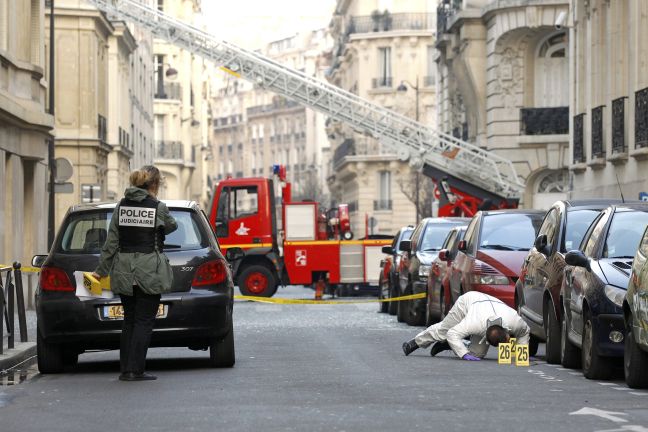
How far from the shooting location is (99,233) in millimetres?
15047

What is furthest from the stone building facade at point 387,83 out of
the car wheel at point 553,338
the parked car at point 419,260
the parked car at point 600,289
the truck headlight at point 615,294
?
the truck headlight at point 615,294

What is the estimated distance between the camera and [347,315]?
1206 inches

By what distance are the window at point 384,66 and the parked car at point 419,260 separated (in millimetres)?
66597

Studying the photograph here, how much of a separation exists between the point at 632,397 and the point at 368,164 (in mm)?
82517

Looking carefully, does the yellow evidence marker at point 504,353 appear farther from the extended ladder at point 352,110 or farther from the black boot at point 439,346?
the extended ladder at point 352,110

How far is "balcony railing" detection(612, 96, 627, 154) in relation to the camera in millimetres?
33562

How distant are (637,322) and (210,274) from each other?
159 inches

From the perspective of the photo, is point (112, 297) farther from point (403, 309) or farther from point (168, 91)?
point (168, 91)

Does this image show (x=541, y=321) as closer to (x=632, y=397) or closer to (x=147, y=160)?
(x=632, y=397)

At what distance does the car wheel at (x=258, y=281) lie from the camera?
1537 inches

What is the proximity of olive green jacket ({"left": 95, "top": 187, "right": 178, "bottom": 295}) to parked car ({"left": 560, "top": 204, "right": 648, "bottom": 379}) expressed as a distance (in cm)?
326

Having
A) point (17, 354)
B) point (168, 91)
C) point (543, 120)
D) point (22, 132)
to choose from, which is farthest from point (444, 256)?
point (168, 91)

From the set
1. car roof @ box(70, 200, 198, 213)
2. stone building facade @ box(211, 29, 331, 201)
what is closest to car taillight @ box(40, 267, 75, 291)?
car roof @ box(70, 200, 198, 213)

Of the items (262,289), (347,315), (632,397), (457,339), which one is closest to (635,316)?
(632,397)
